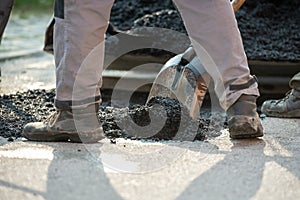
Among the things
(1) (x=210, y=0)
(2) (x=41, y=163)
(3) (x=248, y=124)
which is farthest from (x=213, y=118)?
(2) (x=41, y=163)

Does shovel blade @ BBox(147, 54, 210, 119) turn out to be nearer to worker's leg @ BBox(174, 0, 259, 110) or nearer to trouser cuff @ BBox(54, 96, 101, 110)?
worker's leg @ BBox(174, 0, 259, 110)

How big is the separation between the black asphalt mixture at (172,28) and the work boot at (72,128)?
155mm

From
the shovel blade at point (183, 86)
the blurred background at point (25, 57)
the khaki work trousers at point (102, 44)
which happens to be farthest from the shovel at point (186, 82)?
the blurred background at point (25, 57)

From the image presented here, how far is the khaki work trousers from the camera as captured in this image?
2473mm

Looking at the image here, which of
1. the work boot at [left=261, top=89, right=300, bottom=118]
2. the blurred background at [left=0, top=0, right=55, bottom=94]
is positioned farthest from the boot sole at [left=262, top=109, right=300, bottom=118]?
the blurred background at [left=0, top=0, right=55, bottom=94]

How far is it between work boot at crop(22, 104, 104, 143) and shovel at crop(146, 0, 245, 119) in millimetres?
391

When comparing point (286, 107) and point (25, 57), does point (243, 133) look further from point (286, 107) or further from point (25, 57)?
point (25, 57)

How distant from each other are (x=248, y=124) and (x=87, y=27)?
0.66 metres

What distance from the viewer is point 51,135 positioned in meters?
2.60

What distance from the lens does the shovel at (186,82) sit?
9.16ft

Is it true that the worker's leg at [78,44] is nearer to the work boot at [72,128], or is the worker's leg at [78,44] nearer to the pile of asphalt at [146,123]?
the work boot at [72,128]

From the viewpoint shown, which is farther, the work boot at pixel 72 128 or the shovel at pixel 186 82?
the shovel at pixel 186 82

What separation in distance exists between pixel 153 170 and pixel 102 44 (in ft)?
1.88

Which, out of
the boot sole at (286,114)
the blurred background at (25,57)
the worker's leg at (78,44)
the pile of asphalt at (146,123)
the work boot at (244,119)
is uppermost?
the worker's leg at (78,44)
